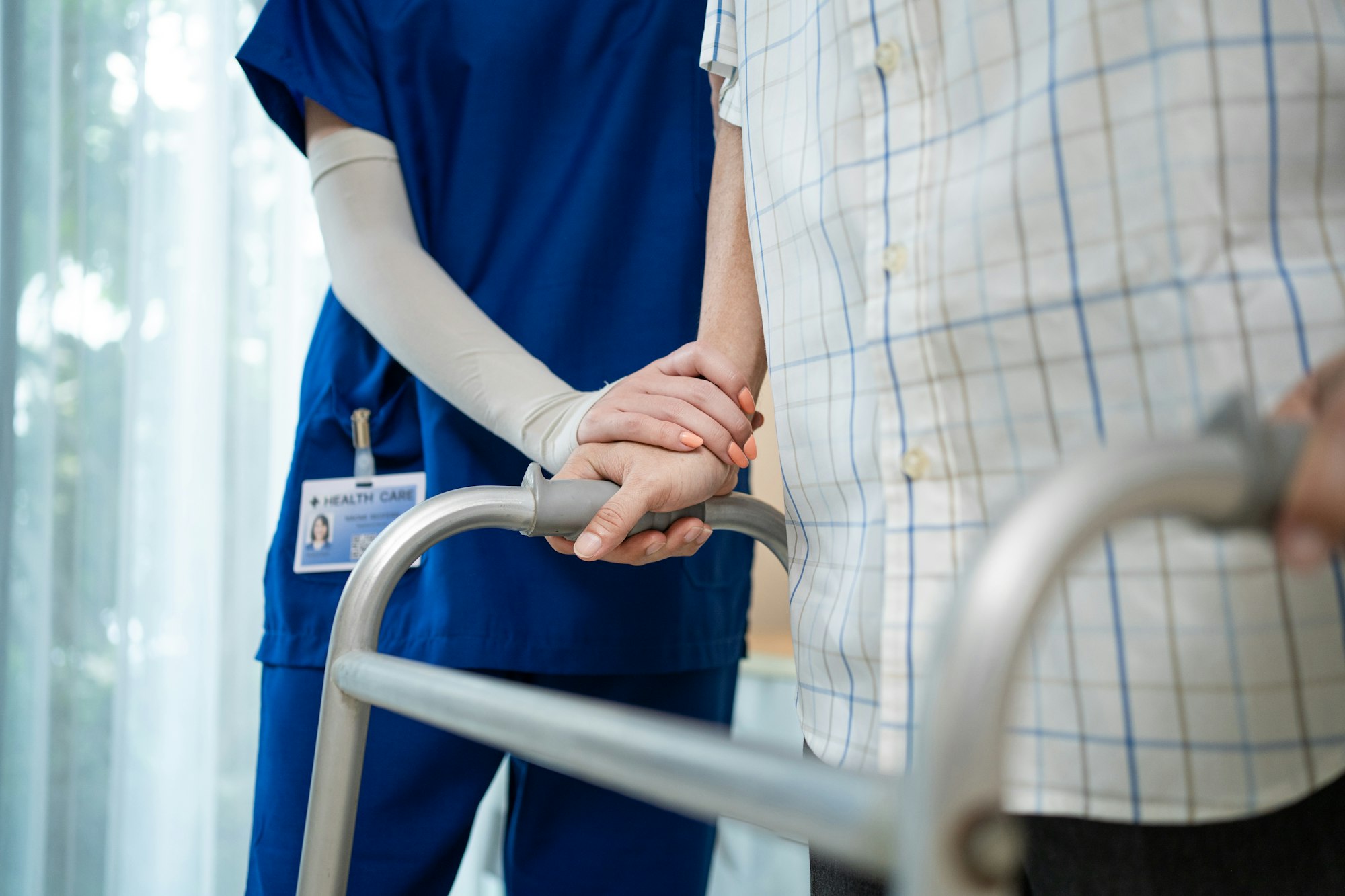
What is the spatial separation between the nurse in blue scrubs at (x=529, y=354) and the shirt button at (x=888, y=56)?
18.9 inches

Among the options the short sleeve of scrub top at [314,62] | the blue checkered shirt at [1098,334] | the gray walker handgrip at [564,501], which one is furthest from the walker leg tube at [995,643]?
the short sleeve of scrub top at [314,62]

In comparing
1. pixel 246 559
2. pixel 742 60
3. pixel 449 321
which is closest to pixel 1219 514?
pixel 742 60

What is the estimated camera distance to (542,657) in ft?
2.88

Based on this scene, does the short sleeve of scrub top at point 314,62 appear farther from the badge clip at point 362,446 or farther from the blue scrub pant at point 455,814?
the blue scrub pant at point 455,814

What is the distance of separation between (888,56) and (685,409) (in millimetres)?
263

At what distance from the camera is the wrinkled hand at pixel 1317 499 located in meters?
0.25

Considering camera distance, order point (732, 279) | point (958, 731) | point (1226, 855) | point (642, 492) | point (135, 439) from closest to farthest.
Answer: point (958, 731) < point (1226, 855) < point (642, 492) < point (732, 279) < point (135, 439)

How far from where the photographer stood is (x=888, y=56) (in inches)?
19.3

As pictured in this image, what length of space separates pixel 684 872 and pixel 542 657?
0.93 feet

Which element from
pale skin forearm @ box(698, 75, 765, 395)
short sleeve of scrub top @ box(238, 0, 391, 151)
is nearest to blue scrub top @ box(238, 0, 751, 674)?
short sleeve of scrub top @ box(238, 0, 391, 151)

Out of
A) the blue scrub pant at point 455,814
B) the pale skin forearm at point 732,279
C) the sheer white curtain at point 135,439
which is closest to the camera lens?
the pale skin forearm at point 732,279

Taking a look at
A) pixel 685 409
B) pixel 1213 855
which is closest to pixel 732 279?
pixel 685 409

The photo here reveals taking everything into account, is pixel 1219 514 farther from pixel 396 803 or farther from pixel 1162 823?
pixel 396 803

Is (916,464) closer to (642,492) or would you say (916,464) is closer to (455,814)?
(642,492)
